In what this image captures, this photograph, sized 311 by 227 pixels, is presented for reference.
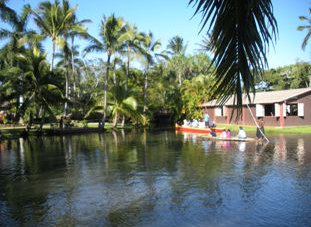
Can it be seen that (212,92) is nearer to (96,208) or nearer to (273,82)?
(96,208)

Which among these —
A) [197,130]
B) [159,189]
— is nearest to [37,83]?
[197,130]

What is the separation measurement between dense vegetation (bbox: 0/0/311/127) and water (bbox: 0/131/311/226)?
7.77 m

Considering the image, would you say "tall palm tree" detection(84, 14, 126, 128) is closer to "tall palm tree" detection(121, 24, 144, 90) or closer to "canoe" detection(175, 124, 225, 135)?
"tall palm tree" detection(121, 24, 144, 90)

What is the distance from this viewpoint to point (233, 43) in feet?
6.51

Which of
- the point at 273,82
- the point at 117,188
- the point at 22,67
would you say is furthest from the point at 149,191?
the point at 273,82

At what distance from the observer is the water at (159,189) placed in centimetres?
973

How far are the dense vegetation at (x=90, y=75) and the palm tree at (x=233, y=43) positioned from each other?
21570mm

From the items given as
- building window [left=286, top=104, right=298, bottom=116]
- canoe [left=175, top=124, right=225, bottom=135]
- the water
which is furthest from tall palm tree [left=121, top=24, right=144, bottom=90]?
the water

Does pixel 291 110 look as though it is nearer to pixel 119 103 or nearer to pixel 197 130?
pixel 197 130

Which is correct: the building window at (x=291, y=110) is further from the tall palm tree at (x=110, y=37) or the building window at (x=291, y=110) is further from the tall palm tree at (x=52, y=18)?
the tall palm tree at (x=52, y=18)

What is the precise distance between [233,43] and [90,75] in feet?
207

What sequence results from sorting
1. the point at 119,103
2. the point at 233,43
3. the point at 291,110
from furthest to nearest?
the point at 119,103 → the point at 291,110 → the point at 233,43

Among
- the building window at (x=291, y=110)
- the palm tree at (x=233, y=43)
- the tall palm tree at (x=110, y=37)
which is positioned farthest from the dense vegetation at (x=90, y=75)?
the palm tree at (x=233, y=43)

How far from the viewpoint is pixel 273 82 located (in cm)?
6869
